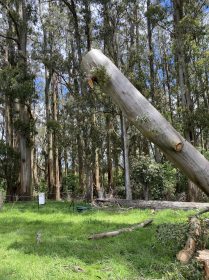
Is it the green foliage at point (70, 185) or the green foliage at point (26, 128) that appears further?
the green foliage at point (70, 185)

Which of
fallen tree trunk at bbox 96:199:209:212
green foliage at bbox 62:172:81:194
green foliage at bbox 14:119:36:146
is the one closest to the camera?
fallen tree trunk at bbox 96:199:209:212

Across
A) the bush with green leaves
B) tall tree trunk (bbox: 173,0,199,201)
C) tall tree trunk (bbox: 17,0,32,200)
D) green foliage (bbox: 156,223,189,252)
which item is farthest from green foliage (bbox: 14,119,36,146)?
green foliage (bbox: 156,223,189,252)

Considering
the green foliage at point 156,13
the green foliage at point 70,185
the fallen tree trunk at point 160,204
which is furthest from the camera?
the green foliage at point 70,185

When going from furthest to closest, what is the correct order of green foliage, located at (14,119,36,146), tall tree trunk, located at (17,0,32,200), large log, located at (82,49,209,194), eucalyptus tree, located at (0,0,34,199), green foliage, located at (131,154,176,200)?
tall tree trunk, located at (17,0,32,200)
green foliage, located at (14,119,36,146)
eucalyptus tree, located at (0,0,34,199)
green foliage, located at (131,154,176,200)
large log, located at (82,49,209,194)

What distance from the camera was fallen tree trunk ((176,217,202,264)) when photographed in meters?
6.04

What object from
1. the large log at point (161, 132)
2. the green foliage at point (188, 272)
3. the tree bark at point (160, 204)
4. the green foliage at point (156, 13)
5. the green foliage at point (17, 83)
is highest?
the green foliage at point (156, 13)

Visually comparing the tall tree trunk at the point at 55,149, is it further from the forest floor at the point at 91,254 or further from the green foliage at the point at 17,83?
the forest floor at the point at 91,254

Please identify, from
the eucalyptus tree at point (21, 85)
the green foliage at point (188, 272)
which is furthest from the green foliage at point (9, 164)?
the green foliage at point (188, 272)

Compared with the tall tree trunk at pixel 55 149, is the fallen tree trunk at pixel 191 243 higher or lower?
lower

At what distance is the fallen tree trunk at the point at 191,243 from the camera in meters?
6.04

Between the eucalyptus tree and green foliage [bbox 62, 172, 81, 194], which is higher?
the eucalyptus tree

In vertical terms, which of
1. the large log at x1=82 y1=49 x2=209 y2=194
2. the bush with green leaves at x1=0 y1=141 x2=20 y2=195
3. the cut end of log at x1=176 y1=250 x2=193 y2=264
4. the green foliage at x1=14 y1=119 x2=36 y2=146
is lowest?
the cut end of log at x1=176 y1=250 x2=193 y2=264

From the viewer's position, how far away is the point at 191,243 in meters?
6.33

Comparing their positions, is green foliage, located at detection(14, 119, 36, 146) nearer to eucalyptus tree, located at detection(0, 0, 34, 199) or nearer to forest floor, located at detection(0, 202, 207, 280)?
eucalyptus tree, located at detection(0, 0, 34, 199)
